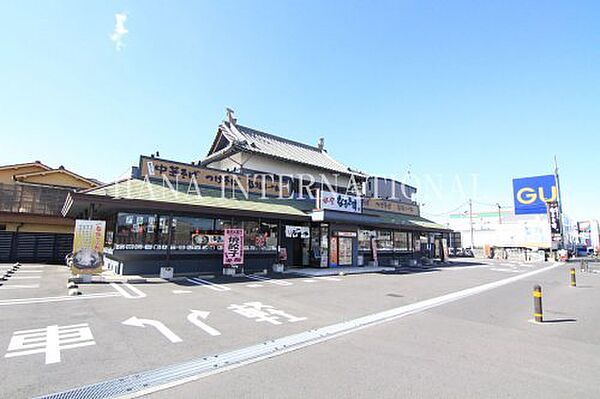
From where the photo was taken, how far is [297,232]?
749 inches

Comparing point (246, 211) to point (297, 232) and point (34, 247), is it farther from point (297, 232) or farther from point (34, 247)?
point (34, 247)

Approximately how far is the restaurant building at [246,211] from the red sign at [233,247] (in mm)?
487

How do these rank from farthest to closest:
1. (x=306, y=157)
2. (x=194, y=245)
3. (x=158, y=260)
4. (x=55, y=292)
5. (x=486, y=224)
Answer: (x=486, y=224) → (x=306, y=157) → (x=194, y=245) → (x=158, y=260) → (x=55, y=292)

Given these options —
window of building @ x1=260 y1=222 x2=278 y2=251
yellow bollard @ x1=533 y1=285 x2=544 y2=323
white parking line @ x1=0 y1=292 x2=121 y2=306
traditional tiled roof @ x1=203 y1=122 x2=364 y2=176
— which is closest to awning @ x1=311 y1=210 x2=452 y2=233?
window of building @ x1=260 y1=222 x2=278 y2=251

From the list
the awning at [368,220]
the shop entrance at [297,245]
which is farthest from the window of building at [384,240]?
the shop entrance at [297,245]

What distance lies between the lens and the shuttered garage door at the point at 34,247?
18703 mm

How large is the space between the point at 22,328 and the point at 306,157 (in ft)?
66.4

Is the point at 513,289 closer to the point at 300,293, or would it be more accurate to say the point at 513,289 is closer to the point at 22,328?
the point at 300,293

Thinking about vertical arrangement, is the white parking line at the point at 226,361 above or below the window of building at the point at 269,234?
below

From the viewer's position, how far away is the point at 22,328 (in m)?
5.69

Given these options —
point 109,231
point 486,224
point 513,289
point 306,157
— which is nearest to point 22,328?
point 109,231

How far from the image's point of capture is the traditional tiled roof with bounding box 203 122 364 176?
65.1 feet

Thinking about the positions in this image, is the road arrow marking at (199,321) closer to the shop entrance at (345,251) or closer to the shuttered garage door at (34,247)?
the shop entrance at (345,251)

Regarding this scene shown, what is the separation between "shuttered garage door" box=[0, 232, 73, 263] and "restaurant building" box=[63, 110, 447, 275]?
2.99m
